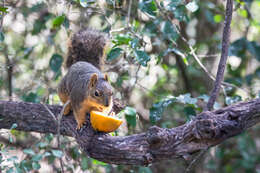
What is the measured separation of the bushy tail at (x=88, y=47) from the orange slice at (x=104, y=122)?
1145 mm

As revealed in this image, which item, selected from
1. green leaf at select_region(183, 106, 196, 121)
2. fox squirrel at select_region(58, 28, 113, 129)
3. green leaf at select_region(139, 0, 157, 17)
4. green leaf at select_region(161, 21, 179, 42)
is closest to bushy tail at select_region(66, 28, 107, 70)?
fox squirrel at select_region(58, 28, 113, 129)

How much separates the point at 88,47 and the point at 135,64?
53 cm

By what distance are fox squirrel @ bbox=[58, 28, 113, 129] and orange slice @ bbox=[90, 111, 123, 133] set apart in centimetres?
23

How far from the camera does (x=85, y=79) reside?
2.86 m

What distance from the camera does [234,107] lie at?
200 centimetres

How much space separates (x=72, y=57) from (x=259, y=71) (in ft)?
7.58

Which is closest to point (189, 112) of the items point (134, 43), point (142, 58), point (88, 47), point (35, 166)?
point (142, 58)

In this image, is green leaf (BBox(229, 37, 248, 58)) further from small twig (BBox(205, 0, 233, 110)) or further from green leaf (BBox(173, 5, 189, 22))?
small twig (BBox(205, 0, 233, 110))

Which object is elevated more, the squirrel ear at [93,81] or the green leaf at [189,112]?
the squirrel ear at [93,81]

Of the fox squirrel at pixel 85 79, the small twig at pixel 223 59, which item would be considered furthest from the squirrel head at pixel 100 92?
the small twig at pixel 223 59

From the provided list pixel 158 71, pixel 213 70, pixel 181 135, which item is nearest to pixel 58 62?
pixel 158 71

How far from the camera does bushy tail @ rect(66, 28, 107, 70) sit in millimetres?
3363

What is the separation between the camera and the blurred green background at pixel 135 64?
2.90 m

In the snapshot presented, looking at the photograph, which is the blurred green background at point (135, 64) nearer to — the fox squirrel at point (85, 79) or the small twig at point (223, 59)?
the fox squirrel at point (85, 79)
